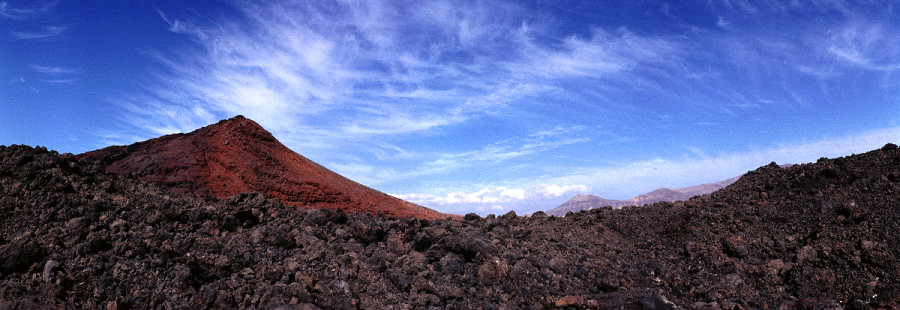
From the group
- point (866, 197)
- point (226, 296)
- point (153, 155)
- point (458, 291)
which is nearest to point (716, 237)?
point (866, 197)

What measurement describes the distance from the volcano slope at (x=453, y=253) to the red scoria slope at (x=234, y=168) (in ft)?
19.0

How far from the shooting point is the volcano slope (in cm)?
686

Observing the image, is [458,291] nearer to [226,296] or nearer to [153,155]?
[226,296]

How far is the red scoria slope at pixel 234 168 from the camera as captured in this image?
1591 cm

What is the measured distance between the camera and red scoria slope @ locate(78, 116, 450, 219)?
52.2 ft

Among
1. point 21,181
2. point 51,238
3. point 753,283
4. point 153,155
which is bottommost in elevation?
point 753,283

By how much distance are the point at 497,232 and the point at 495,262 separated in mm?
1990

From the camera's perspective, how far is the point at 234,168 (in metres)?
17.0

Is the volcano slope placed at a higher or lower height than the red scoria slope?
lower

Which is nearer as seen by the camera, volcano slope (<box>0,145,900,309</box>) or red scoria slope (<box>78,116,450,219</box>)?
volcano slope (<box>0,145,900,309</box>)

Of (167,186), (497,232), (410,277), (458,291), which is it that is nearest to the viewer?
(458,291)

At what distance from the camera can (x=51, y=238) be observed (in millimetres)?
7867

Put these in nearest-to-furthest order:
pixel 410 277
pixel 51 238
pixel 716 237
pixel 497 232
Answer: pixel 410 277 < pixel 51 238 < pixel 716 237 < pixel 497 232

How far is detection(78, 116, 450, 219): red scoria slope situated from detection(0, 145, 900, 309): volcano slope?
228 inches
